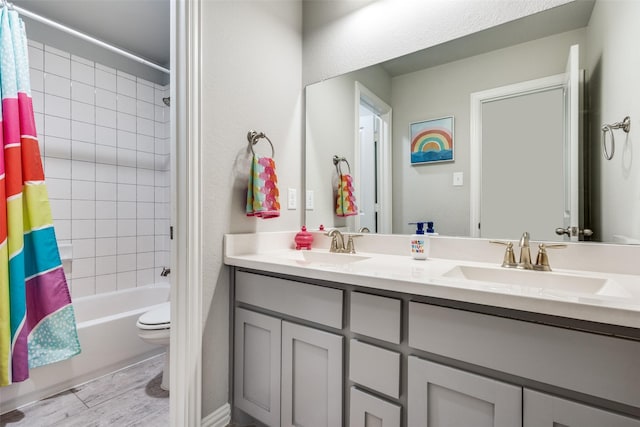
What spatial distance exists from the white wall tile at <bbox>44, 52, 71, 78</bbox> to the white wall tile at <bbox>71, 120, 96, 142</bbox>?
0.35 meters

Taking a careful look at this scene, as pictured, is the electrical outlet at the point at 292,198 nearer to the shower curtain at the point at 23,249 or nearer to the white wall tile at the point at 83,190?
the shower curtain at the point at 23,249

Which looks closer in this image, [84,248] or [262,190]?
[262,190]

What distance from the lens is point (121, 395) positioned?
170 centimetres

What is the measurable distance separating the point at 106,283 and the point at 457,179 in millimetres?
2731

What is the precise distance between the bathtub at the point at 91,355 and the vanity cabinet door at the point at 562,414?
219cm

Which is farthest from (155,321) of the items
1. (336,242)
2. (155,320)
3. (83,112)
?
(83,112)

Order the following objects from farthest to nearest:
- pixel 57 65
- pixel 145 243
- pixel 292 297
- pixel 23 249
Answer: pixel 145 243 < pixel 57 65 < pixel 23 249 < pixel 292 297

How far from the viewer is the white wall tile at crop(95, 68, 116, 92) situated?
249cm

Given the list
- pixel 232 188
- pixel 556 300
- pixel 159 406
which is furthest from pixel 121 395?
pixel 556 300

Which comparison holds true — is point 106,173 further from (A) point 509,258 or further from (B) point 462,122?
(A) point 509,258

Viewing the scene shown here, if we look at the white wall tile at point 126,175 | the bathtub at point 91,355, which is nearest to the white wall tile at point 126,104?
the white wall tile at point 126,175

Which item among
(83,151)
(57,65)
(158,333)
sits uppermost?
(57,65)

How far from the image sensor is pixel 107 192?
2.54 meters

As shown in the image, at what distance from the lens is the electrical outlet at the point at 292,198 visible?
70.0 inches
